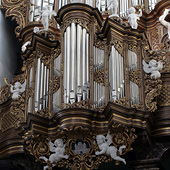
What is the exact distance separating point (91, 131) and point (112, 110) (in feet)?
2.88

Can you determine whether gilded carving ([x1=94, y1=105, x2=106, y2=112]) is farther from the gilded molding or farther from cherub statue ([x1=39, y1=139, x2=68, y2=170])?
cherub statue ([x1=39, y1=139, x2=68, y2=170])

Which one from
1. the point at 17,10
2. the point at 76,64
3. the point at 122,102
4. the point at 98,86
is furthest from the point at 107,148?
the point at 17,10

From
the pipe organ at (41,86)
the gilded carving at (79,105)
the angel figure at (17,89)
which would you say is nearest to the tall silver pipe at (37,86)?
the pipe organ at (41,86)

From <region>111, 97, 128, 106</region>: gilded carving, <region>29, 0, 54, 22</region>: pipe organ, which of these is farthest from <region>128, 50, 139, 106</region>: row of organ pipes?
<region>29, 0, 54, 22</region>: pipe organ

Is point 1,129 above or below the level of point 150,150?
above

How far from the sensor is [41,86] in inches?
623

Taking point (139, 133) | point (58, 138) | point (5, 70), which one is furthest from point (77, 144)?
point (5, 70)

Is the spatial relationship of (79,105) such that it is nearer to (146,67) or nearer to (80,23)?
(146,67)

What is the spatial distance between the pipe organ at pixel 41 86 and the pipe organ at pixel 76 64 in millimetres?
794

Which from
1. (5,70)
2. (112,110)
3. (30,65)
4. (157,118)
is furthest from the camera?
(5,70)

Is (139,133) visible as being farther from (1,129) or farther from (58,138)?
(1,129)

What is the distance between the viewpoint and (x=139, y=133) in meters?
14.8

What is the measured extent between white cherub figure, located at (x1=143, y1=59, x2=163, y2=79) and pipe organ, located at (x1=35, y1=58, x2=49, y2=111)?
2893mm

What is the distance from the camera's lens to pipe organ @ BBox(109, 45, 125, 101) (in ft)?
48.9
